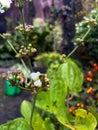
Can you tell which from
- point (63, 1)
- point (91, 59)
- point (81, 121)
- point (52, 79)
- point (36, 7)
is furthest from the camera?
point (36, 7)

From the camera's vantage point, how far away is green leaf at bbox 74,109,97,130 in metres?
1.76

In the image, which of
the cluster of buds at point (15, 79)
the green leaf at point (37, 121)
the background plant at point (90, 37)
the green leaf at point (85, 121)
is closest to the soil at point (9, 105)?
the background plant at point (90, 37)

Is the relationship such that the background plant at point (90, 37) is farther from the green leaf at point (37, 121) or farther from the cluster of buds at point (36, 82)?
the cluster of buds at point (36, 82)

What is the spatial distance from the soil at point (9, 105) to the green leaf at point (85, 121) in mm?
1801

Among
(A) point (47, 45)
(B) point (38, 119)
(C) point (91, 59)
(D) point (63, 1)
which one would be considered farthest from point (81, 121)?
(A) point (47, 45)

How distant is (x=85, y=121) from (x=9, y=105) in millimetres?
2197

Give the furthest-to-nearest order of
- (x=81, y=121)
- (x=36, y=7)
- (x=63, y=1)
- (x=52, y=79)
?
(x=36, y=7)
(x=63, y=1)
(x=52, y=79)
(x=81, y=121)

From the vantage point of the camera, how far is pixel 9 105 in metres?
3.89

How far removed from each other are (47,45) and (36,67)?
483 millimetres

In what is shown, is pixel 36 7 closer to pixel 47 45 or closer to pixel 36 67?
pixel 47 45

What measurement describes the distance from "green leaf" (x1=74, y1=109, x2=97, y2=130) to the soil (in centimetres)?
180

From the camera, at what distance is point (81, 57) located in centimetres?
440

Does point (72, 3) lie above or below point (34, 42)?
above

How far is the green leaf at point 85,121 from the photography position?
5.78 feet
